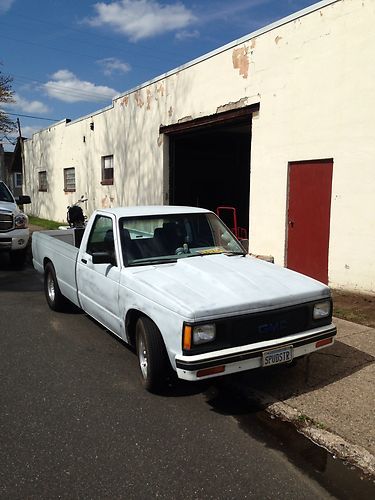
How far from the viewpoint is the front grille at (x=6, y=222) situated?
10.4 meters

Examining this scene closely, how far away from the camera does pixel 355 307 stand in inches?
268

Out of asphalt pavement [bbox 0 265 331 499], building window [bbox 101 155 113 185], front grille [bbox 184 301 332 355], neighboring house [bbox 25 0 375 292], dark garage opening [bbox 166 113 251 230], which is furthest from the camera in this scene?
building window [bbox 101 155 113 185]

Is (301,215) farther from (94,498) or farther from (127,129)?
(127,129)

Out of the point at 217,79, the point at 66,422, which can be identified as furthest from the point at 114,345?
the point at 217,79

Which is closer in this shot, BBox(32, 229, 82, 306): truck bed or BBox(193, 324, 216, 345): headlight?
BBox(193, 324, 216, 345): headlight

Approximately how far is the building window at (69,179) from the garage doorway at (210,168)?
590 centimetres

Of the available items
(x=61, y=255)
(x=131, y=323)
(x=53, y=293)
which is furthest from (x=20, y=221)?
(x=131, y=323)

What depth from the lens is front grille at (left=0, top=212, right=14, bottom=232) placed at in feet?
34.1

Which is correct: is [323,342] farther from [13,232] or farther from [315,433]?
[13,232]

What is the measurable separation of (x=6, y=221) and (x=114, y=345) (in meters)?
6.20

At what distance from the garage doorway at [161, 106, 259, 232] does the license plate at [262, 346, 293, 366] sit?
29.1 ft

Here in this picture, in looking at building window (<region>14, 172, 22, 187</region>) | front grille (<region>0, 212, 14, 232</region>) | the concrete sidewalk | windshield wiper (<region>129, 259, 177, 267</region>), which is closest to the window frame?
front grille (<region>0, 212, 14, 232</region>)

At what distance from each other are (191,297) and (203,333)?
1.06 ft

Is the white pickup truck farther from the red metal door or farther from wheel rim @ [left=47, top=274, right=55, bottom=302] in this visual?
the red metal door
